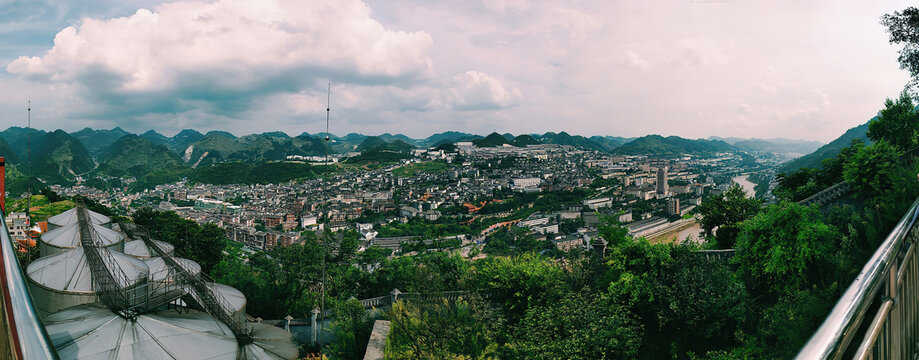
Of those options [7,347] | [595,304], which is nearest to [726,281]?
[595,304]

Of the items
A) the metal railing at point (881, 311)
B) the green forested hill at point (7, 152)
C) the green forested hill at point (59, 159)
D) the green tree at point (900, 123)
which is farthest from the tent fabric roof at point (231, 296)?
the green forested hill at point (59, 159)

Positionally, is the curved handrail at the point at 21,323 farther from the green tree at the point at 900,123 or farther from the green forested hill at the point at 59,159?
the green forested hill at the point at 59,159

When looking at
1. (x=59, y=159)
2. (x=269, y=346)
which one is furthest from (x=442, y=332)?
(x=59, y=159)

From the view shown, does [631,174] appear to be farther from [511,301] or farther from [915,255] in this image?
[915,255]

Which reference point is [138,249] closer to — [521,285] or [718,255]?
[521,285]

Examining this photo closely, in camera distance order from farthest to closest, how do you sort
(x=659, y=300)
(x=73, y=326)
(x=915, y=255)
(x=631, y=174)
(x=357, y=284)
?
(x=631, y=174) → (x=357, y=284) → (x=659, y=300) → (x=73, y=326) → (x=915, y=255)

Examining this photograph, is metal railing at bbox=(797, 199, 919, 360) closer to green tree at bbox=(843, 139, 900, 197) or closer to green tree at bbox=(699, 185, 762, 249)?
green tree at bbox=(843, 139, 900, 197)
